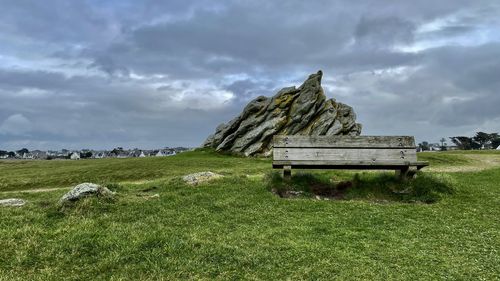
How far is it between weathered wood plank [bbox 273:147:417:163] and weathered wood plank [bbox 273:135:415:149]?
0.49 feet

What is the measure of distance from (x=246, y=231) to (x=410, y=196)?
7108 mm

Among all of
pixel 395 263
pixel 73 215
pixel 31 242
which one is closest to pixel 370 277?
pixel 395 263

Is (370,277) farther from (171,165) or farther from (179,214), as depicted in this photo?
(171,165)

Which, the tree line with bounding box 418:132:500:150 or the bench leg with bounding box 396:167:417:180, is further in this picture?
the tree line with bounding box 418:132:500:150

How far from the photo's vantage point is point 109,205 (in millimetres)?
11945

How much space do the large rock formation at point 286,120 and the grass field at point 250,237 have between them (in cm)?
3475

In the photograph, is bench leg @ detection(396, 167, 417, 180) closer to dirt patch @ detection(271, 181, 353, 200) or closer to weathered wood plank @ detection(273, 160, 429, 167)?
weathered wood plank @ detection(273, 160, 429, 167)

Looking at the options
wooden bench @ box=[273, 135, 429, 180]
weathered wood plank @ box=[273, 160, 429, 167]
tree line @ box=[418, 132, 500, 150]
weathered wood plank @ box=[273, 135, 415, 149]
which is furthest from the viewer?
tree line @ box=[418, 132, 500, 150]

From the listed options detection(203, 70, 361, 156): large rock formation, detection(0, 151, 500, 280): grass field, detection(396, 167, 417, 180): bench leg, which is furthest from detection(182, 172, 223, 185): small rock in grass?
detection(203, 70, 361, 156): large rock formation

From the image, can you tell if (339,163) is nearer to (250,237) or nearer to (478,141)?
(250,237)

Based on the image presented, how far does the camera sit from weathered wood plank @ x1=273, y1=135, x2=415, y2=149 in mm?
15906

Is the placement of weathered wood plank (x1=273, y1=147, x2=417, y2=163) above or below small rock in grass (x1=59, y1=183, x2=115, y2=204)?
above

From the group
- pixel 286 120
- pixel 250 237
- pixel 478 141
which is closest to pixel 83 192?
pixel 250 237

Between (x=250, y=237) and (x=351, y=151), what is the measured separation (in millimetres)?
7351
